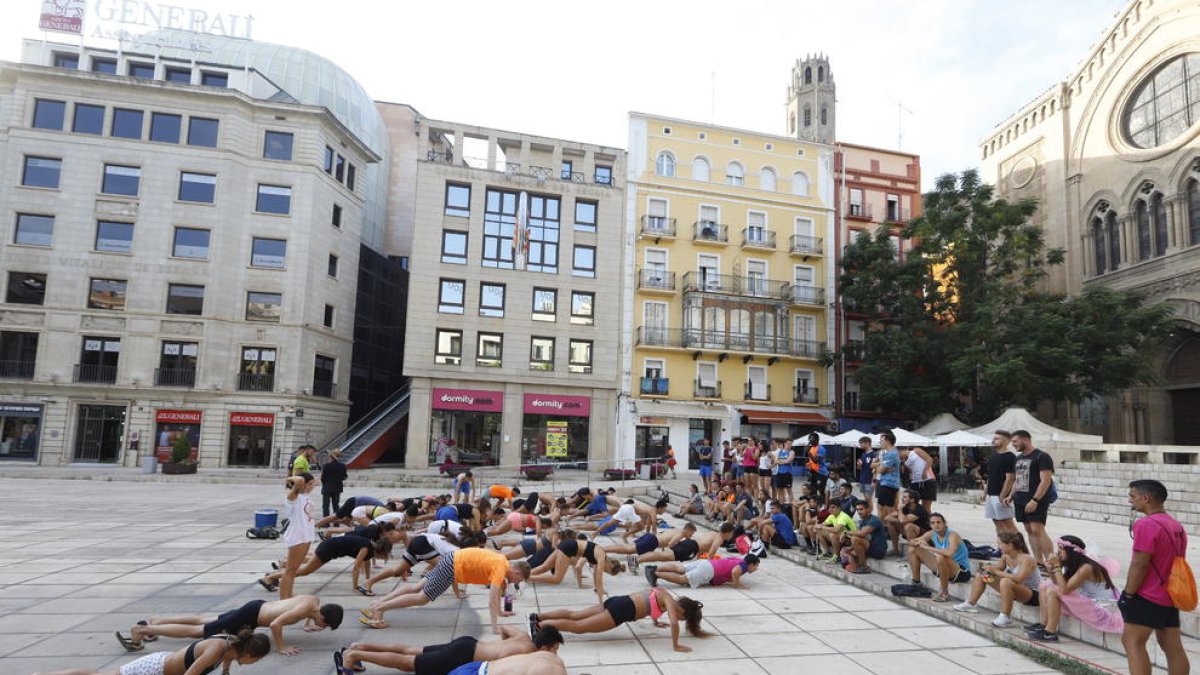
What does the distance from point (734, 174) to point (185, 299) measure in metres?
30.3

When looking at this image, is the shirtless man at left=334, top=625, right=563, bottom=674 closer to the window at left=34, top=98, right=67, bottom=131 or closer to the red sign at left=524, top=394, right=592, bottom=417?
the red sign at left=524, top=394, right=592, bottom=417

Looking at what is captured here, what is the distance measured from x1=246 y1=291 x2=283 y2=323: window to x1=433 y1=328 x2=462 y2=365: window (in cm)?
866

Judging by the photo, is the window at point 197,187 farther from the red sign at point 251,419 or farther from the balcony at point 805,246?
the balcony at point 805,246

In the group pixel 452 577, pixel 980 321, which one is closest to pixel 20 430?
pixel 452 577

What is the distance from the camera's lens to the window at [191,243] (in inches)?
1350

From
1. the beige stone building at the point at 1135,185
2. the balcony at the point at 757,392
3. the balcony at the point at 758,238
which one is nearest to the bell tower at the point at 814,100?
the beige stone building at the point at 1135,185

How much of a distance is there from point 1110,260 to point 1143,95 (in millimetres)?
8376

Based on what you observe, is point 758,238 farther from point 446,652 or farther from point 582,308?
point 446,652

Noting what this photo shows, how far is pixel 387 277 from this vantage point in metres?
45.4

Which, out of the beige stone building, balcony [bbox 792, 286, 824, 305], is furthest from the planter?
the beige stone building

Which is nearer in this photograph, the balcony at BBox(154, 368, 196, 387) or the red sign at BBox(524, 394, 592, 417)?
the balcony at BBox(154, 368, 196, 387)

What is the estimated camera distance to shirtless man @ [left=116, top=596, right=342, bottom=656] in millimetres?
6180

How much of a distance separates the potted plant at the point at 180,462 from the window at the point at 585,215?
70.6 feet

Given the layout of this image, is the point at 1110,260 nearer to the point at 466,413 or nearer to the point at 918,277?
the point at 918,277
